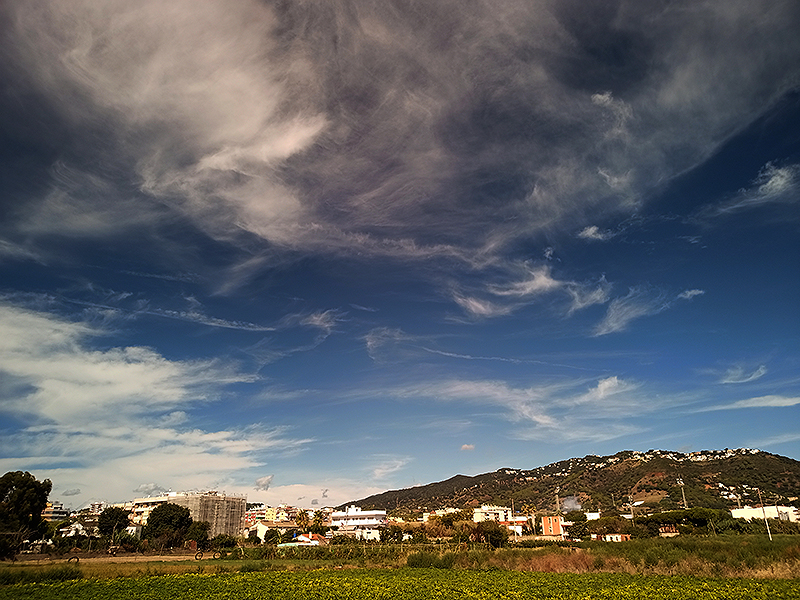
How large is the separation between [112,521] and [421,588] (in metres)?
101

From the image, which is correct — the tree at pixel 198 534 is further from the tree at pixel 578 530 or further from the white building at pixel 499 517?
the tree at pixel 578 530

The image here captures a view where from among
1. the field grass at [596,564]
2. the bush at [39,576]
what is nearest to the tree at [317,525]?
the field grass at [596,564]

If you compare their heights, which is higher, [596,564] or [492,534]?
[596,564]

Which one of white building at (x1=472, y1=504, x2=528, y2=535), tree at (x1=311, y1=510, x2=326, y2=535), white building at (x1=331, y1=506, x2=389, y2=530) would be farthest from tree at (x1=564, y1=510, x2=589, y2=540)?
tree at (x1=311, y1=510, x2=326, y2=535)

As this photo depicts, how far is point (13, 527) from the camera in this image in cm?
6606

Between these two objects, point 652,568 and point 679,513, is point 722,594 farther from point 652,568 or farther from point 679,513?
point 679,513

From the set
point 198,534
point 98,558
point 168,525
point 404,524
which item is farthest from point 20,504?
point 404,524

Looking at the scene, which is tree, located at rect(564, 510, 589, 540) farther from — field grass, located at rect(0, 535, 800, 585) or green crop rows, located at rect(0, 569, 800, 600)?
green crop rows, located at rect(0, 569, 800, 600)

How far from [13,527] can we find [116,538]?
3501 cm

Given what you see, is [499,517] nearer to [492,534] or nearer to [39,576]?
[492,534]

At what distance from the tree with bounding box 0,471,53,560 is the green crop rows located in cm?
4027

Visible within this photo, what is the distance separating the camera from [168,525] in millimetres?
104062

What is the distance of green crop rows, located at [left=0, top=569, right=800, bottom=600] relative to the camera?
89.7ft

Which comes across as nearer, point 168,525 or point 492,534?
point 492,534
